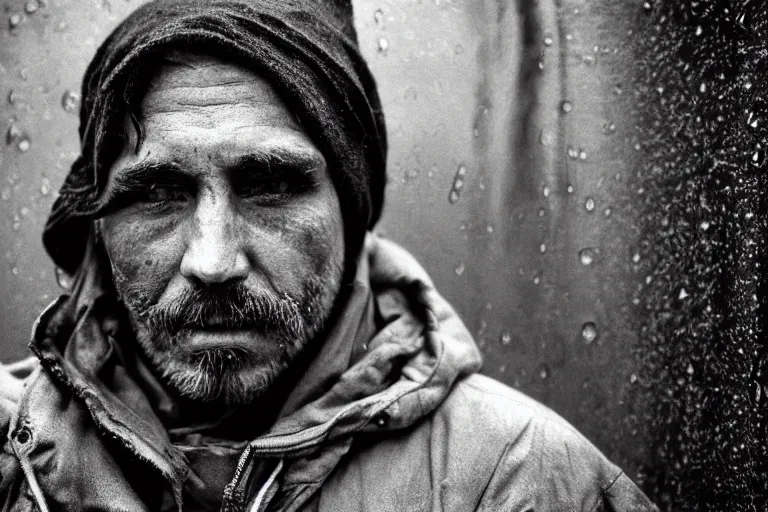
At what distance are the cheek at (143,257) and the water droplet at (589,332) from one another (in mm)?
1429

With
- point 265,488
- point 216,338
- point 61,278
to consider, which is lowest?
point 265,488

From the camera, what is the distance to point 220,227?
173cm

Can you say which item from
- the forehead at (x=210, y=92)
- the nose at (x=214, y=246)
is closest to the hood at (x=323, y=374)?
the nose at (x=214, y=246)

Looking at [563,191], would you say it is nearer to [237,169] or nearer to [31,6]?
[237,169]

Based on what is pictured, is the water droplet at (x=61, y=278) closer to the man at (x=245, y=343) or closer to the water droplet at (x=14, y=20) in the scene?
the man at (x=245, y=343)

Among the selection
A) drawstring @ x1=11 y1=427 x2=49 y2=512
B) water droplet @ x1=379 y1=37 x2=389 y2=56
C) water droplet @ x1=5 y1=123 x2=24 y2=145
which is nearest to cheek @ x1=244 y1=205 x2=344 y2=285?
drawstring @ x1=11 y1=427 x2=49 y2=512

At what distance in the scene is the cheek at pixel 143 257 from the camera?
1813 mm

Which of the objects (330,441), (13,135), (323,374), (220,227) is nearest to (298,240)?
(220,227)

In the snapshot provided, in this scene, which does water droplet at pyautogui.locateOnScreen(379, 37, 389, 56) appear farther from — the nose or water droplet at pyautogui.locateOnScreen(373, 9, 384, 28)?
the nose

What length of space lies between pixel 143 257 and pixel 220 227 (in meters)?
0.23

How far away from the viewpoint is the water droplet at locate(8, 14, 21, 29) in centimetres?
273

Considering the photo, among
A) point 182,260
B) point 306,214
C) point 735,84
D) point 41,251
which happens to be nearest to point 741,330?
point 735,84

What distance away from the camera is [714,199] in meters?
2.18

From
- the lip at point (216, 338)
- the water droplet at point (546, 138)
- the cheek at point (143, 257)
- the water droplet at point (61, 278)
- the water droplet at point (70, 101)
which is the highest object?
the water droplet at point (546, 138)
